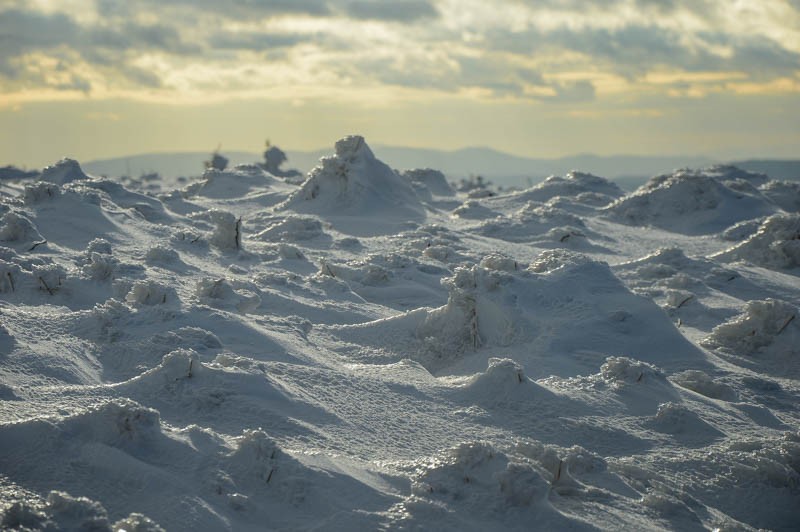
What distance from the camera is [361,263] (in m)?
12.2

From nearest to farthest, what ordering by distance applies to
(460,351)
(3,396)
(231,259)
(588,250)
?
(3,396), (460,351), (231,259), (588,250)

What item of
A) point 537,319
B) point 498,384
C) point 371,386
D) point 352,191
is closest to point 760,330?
point 537,319

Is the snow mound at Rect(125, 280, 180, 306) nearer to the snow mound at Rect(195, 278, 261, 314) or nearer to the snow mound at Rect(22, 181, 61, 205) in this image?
the snow mound at Rect(195, 278, 261, 314)

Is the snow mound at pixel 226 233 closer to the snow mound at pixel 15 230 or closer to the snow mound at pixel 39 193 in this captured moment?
the snow mound at pixel 15 230

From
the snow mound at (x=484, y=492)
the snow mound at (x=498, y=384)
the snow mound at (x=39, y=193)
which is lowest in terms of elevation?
the snow mound at (x=484, y=492)

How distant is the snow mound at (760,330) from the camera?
9453 millimetres

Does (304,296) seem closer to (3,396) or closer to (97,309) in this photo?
(97,309)

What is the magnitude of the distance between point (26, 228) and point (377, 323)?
5.57 m

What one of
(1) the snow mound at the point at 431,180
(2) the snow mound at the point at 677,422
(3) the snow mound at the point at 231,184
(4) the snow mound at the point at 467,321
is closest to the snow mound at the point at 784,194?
(1) the snow mound at the point at 431,180

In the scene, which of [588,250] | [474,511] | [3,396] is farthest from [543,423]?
[588,250]

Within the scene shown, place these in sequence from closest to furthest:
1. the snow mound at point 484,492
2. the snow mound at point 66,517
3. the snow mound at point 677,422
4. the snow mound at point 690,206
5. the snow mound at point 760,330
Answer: the snow mound at point 66,517, the snow mound at point 484,492, the snow mound at point 677,422, the snow mound at point 760,330, the snow mound at point 690,206

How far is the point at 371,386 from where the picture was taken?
660 cm

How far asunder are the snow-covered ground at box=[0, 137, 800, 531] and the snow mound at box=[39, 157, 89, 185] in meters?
4.80

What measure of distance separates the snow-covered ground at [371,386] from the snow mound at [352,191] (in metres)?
3.36
